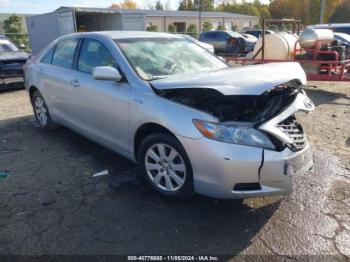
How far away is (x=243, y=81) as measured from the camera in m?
3.01

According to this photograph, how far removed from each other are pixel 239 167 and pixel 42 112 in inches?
162

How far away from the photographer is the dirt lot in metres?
2.72

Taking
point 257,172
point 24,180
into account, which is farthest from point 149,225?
point 24,180

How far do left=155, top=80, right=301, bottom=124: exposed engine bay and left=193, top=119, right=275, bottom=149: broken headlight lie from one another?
5.2 inches

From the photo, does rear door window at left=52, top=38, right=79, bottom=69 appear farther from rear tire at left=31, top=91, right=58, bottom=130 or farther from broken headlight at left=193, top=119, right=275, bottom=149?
broken headlight at left=193, top=119, right=275, bottom=149

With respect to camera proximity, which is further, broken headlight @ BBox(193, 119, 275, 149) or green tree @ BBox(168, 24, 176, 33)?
green tree @ BBox(168, 24, 176, 33)

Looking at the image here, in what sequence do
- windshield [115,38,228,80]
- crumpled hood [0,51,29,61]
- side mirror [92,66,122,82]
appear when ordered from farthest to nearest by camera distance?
crumpled hood [0,51,29,61]
windshield [115,38,228,80]
side mirror [92,66,122,82]

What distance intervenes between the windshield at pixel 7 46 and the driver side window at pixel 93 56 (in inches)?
296

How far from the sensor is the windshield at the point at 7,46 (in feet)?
34.8

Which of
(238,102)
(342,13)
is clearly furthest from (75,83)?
(342,13)

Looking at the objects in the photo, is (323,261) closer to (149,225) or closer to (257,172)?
(257,172)

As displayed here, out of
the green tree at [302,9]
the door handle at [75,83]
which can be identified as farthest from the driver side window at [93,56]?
the green tree at [302,9]

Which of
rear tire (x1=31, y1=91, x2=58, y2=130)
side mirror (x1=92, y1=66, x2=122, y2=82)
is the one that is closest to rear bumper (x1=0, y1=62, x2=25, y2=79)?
rear tire (x1=31, y1=91, x2=58, y2=130)

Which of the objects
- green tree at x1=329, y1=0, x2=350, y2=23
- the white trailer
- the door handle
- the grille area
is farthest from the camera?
green tree at x1=329, y1=0, x2=350, y2=23
